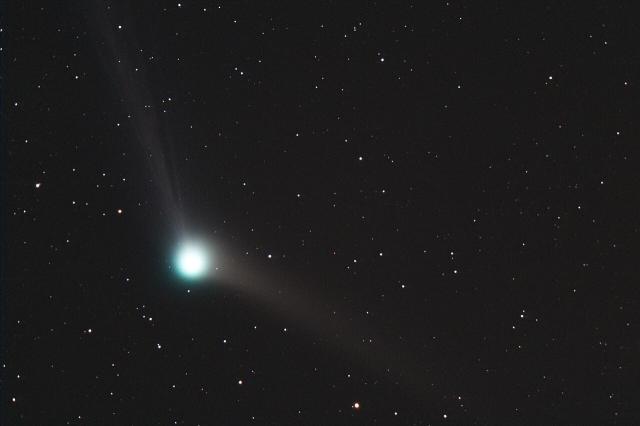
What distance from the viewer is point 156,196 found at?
0.51 meters

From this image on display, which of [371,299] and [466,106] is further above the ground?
[466,106]

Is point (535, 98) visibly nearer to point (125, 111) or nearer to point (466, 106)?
point (466, 106)

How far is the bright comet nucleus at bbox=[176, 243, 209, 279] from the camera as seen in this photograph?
51 centimetres

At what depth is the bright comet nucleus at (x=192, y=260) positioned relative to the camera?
506 millimetres

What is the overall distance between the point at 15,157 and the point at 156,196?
0.11 m

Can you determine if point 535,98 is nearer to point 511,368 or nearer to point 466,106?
point 466,106

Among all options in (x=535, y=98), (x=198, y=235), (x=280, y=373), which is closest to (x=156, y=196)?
(x=198, y=235)

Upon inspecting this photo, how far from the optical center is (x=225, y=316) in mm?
510

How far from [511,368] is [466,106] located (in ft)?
0.70

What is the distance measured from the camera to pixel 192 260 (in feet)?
1.66

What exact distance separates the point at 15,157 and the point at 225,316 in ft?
0.67

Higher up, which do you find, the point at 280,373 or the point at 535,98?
the point at 535,98

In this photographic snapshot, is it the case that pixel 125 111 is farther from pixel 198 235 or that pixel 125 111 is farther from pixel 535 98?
pixel 535 98

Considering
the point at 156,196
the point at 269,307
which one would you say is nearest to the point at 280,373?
the point at 269,307
